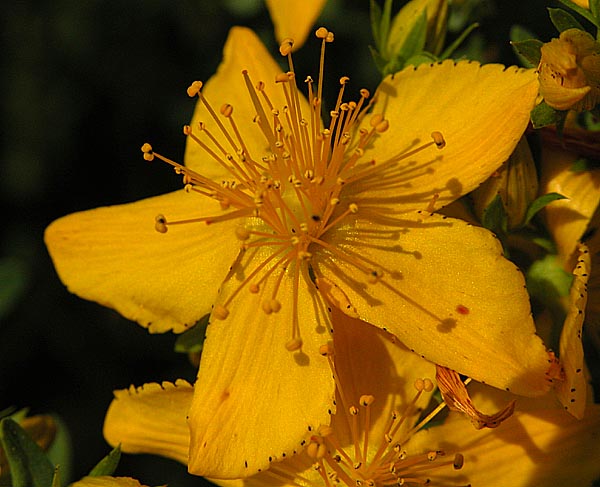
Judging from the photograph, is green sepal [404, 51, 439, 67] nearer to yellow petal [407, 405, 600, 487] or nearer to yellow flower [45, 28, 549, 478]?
yellow flower [45, 28, 549, 478]

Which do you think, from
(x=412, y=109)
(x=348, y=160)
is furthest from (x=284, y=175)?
(x=412, y=109)

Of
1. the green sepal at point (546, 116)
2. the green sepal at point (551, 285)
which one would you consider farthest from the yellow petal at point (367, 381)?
the green sepal at point (546, 116)

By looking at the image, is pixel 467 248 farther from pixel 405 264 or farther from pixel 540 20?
pixel 540 20

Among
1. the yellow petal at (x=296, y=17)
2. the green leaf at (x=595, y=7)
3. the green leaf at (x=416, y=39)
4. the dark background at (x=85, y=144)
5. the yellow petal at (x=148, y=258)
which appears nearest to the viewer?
the green leaf at (x=595, y=7)

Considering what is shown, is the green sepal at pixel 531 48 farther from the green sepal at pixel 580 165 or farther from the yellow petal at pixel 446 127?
the green sepal at pixel 580 165

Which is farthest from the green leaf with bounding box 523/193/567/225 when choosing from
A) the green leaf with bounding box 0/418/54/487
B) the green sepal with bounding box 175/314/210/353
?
the green leaf with bounding box 0/418/54/487

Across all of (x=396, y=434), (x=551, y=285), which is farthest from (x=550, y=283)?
(x=396, y=434)
